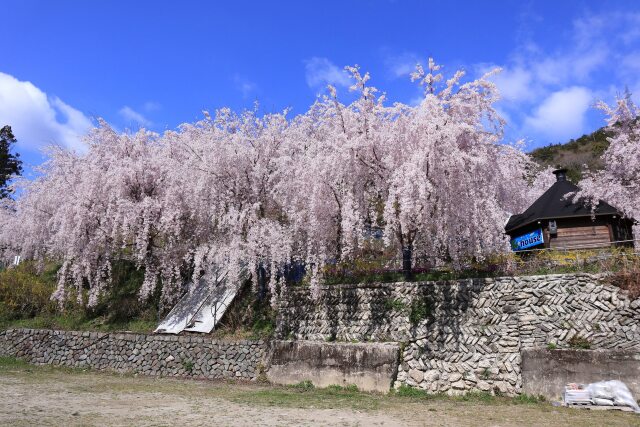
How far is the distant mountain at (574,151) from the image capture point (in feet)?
178

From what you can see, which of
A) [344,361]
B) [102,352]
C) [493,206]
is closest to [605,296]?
[493,206]

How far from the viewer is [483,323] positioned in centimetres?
1332

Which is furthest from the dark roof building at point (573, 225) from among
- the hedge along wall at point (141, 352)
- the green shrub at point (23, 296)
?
the green shrub at point (23, 296)

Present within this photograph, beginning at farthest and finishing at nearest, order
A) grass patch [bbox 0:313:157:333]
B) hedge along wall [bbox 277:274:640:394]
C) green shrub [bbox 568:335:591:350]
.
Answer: grass patch [bbox 0:313:157:333], hedge along wall [bbox 277:274:640:394], green shrub [bbox 568:335:591:350]

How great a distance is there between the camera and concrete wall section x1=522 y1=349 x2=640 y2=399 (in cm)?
1105

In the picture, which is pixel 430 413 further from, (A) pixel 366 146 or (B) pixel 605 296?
(A) pixel 366 146

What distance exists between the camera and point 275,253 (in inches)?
637

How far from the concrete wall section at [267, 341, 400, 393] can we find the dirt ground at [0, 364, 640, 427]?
22.8 inches

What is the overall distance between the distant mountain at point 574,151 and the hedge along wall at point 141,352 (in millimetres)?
48166

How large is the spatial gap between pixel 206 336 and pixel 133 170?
8105mm

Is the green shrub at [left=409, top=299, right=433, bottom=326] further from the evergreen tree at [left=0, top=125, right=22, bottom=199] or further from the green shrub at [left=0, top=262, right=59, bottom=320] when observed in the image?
the evergreen tree at [left=0, top=125, right=22, bottom=199]

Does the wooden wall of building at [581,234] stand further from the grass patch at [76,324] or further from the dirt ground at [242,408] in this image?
the grass patch at [76,324]

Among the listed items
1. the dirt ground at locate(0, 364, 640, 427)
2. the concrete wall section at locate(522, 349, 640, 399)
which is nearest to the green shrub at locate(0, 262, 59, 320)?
the dirt ground at locate(0, 364, 640, 427)

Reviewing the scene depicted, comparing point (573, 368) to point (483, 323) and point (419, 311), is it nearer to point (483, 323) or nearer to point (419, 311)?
point (483, 323)
